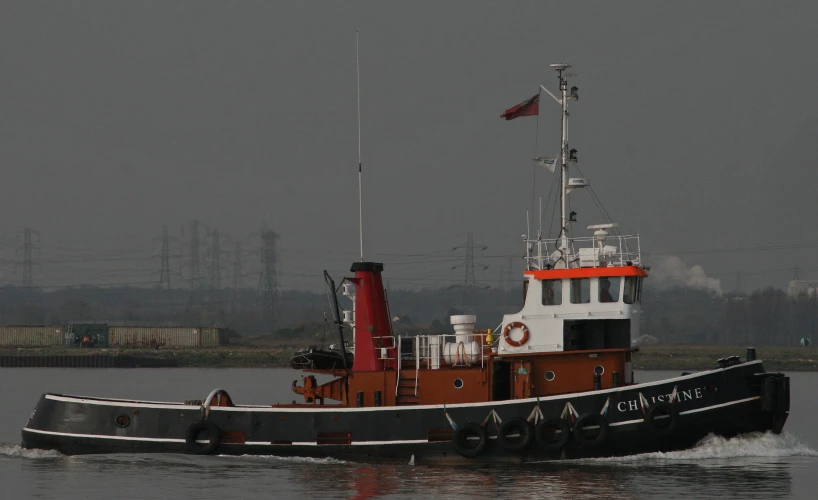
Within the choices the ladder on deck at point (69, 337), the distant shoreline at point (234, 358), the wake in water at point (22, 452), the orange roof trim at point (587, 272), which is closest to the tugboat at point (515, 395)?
the orange roof trim at point (587, 272)

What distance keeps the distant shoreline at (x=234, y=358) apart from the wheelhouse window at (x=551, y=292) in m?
49.9

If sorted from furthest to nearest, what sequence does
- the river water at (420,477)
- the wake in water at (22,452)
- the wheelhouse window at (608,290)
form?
the wake in water at (22,452) < the wheelhouse window at (608,290) < the river water at (420,477)

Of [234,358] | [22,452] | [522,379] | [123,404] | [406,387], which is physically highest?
[522,379]

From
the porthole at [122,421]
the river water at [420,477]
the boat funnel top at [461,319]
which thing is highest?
the boat funnel top at [461,319]

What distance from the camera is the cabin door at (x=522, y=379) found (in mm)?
22125

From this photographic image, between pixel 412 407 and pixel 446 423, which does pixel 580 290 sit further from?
pixel 412 407

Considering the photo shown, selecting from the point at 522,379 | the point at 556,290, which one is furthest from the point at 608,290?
the point at 522,379

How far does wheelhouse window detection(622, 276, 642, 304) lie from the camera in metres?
22.2

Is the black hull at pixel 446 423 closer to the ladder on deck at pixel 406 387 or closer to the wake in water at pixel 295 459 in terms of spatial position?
the wake in water at pixel 295 459

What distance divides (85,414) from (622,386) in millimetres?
10756

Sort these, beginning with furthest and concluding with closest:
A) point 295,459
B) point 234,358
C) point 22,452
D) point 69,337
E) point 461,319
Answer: point 69,337 → point 234,358 → point 22,452 → point 461,319 → point 295,459

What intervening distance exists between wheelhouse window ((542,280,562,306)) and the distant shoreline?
164 feet

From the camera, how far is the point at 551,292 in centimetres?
2248

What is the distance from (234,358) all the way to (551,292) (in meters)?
59.3
